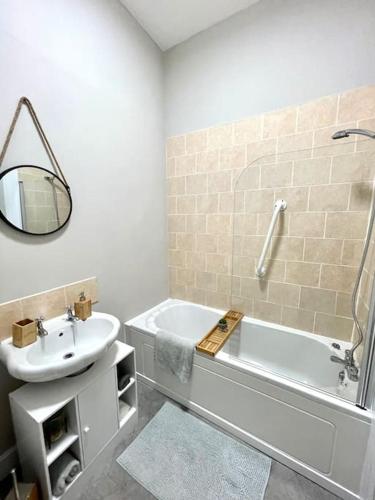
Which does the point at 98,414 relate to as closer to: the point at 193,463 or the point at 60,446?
the point at 60,446

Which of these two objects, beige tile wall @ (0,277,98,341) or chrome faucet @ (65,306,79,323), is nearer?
beige tile wall @ (0,277,98,341)

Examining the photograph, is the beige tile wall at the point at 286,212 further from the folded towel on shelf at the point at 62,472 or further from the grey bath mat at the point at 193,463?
the folded towel on shelf at the point at 62,472

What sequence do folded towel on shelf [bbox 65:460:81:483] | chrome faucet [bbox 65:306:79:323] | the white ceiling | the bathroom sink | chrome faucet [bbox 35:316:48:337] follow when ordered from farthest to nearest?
the white ceiling → chrome faucet [bbox 65:306:79:323] → chrome faucet [bbox 35:316:48:337] → folded towel on shelf [bbox 65:460:81:483] → the bathroom sink

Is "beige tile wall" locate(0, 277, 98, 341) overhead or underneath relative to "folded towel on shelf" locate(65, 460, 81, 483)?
overhead

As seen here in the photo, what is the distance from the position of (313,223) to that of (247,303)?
90cm

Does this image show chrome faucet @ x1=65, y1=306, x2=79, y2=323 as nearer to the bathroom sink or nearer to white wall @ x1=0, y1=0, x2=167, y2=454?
the bathroom sink

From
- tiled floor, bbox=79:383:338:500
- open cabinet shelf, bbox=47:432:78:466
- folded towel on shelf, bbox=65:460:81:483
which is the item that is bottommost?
tiled floor, bbox=79:383:338:500

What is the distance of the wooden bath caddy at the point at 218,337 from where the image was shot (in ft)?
5.00

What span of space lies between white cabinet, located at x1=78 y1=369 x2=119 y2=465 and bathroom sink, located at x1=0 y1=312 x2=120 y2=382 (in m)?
0.15

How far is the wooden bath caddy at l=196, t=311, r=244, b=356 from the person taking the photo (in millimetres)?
1523

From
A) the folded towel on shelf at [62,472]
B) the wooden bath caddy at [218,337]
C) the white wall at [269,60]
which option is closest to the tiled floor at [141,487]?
the folded towel on shelf at [62,472]

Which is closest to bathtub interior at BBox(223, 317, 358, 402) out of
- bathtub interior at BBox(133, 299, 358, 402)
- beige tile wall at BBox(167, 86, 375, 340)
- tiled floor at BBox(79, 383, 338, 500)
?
bathtub interior at BBox(133, 299, 358, 402)

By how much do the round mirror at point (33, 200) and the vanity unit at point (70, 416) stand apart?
0.87m

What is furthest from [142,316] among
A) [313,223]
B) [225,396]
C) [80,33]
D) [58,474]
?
[80,33]
